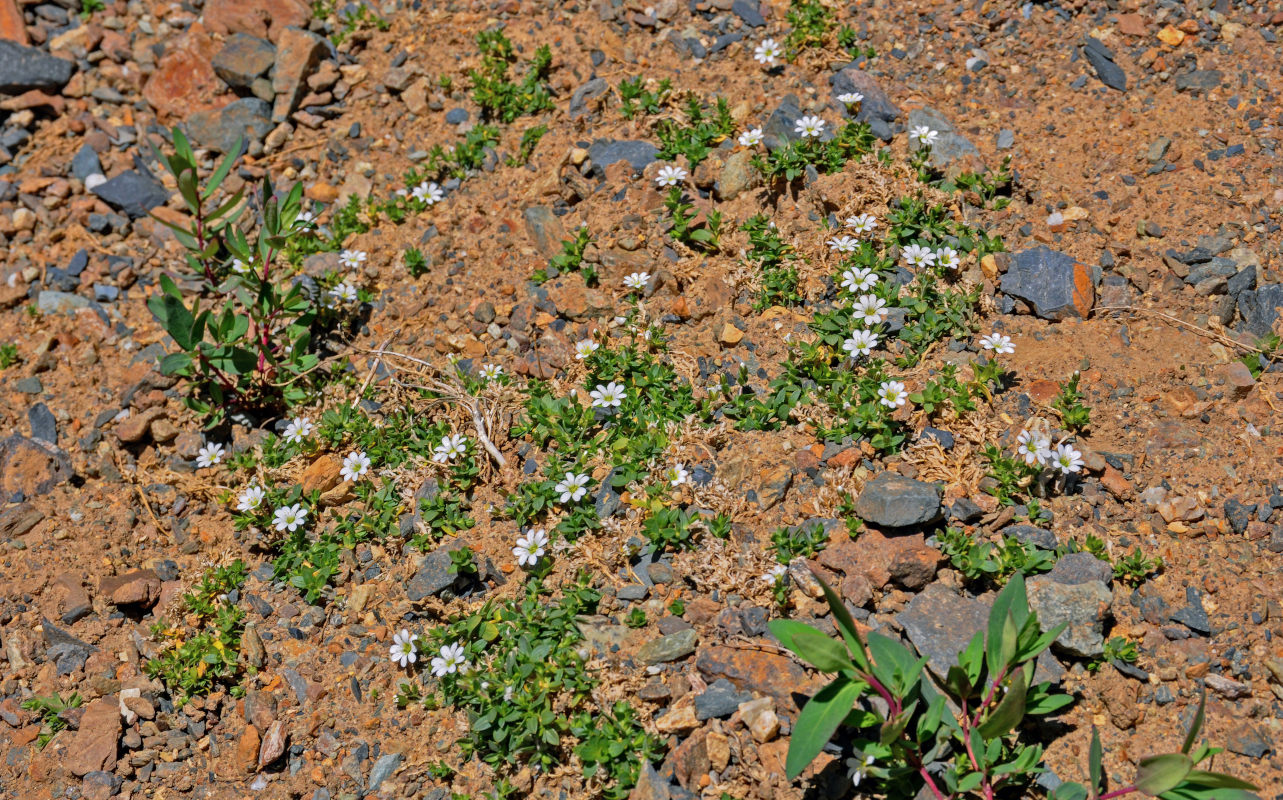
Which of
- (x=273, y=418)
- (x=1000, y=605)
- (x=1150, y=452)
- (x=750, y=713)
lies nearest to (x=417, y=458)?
(x=273, y=418)

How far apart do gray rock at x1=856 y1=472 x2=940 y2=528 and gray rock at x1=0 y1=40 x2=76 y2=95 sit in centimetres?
714

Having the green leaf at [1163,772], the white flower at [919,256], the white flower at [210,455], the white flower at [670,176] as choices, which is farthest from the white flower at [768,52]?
the green leaf at [1163,772]

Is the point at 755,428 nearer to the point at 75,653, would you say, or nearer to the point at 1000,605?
the point at 1000,605

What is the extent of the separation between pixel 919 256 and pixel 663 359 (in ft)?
5.18

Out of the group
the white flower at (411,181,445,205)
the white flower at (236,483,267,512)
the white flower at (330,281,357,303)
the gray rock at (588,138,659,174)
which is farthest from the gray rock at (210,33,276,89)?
the white flower at (236,483,267,512)

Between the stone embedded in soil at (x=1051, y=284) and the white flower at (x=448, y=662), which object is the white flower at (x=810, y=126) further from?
the white flower at (x=448, y=662)

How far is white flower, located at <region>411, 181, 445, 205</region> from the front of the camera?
20.3ft

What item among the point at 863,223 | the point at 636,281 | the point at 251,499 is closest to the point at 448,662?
the point at 251,499

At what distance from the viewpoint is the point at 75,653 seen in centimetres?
474

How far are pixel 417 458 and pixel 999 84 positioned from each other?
456 centimetres

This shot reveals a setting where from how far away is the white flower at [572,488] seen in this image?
4.60 metres

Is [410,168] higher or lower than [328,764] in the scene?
higher

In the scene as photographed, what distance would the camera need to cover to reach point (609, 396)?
4.94 metres

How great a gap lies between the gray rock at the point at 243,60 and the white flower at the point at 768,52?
3.88m
